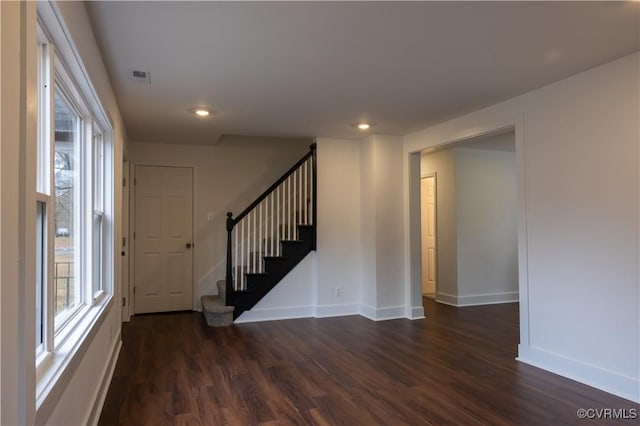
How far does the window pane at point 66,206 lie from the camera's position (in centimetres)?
212

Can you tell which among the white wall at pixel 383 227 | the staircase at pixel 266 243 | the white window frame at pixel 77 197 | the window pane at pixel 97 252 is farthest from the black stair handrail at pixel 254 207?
the window pane at pixel 97 252

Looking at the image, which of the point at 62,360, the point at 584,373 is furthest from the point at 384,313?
the point at 62,360

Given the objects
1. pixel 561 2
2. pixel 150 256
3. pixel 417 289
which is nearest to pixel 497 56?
pixel 561 2

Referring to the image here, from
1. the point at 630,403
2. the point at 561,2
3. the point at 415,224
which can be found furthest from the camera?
the point at 415,224

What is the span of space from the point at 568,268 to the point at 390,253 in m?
2.30

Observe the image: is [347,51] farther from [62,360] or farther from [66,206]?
[62,360]

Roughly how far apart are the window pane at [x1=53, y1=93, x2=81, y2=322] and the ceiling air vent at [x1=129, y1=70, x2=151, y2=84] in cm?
69

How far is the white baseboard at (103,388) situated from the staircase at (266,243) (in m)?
1.39

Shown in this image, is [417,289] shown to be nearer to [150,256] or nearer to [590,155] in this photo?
[590,155]

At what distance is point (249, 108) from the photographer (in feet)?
13.1

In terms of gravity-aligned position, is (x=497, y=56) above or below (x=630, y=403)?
above

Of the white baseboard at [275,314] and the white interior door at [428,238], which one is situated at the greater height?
the white interior door at [428,238]

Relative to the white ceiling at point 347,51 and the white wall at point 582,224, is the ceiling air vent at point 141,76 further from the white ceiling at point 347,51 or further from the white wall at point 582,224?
the white wall at point 582,224

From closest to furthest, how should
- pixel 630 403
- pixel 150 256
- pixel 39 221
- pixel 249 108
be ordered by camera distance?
1. pixel 39 221
2. pixel 630 403
3. pixel 249 108
4. pixel 150 256
